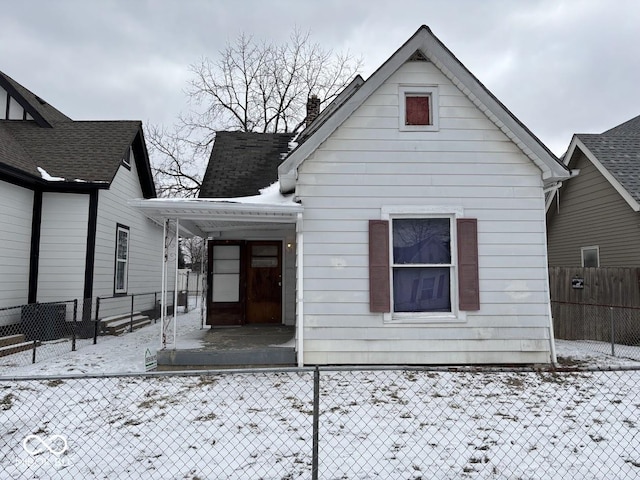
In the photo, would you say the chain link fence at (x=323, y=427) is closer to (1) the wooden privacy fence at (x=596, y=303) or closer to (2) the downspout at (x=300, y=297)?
(2) the downspout at (x=300, y=297)

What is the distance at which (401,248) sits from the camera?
6.76 m

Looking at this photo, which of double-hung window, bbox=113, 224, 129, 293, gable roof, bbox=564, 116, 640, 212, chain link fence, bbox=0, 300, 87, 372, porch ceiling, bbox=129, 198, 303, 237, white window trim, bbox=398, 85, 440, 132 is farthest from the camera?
double-hung window, bbox=113, 224, 129, 293

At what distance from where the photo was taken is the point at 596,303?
10297mm

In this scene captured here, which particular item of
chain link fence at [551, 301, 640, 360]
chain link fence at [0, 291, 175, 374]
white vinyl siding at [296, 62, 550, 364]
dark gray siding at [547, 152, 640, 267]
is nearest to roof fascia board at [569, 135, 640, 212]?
dark gray siding at [547, 152, 640, 267]

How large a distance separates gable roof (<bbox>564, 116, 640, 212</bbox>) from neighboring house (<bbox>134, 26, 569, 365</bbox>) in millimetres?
5179

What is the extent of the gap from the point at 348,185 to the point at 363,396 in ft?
10.6

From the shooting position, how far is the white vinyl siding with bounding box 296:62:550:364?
656cm

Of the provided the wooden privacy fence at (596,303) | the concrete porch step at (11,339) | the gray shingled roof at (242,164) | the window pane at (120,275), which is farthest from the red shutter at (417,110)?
the window pane at (120,275)

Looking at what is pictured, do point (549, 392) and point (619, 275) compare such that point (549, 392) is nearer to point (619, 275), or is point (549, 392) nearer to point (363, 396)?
point (363, 396)

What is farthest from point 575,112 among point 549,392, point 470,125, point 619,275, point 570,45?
Answer: point 549,392

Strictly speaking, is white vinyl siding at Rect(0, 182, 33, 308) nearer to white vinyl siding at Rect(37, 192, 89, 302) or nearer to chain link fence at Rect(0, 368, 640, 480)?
white vinyl siding at Rect(37, 192, 89, 302)

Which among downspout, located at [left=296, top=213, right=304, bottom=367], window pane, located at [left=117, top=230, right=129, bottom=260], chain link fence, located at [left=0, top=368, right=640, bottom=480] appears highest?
window pane, located at [left=117, top=230, right=129, bottom=260]

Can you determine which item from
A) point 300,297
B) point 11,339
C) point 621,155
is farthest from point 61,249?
point 621,155

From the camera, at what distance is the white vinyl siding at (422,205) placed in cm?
656
